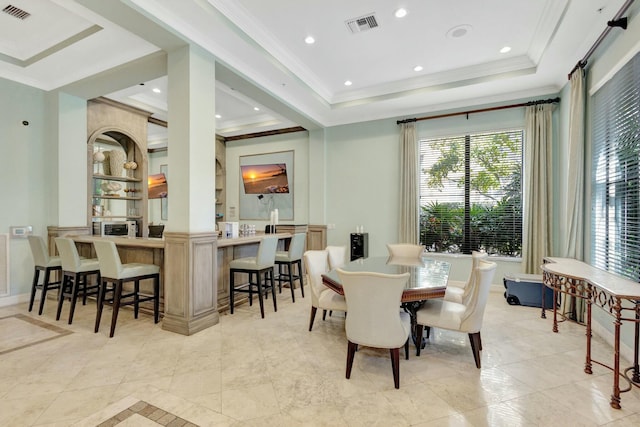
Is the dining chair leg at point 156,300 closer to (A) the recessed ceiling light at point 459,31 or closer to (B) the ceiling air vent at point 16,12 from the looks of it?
(B) the ceiling air vent at point 16,12

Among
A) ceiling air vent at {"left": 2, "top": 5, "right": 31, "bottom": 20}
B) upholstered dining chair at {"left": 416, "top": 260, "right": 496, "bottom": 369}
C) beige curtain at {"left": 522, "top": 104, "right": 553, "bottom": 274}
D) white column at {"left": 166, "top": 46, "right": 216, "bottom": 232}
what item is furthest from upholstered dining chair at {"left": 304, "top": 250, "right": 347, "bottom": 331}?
ceiling air vent at {"left": 2, "top": 5, "right": 31, "bottom": 20}

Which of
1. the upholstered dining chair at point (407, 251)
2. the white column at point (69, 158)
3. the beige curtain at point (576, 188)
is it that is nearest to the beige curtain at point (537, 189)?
the beige curtain at point (576, 188)

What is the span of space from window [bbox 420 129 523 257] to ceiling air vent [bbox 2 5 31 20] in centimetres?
578

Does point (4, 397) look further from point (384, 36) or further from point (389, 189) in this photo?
point (389, 189)

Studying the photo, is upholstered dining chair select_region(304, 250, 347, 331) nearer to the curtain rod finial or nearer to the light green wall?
the curtain rod finial

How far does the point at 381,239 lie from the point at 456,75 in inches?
122

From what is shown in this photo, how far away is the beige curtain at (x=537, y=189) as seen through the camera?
454 centimetres

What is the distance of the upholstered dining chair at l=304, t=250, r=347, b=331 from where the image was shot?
300 centimetres

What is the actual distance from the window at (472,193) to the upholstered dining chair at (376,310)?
3685 millimetres

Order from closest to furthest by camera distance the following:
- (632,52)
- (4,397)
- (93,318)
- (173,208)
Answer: (4,397)
(632,52)
(173,208)
(93,318)

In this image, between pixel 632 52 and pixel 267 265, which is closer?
pixel 632 52

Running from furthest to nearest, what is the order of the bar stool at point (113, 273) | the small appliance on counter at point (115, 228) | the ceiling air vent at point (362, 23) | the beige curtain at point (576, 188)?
1. the small appliance on counter at point (115, 228)
2. the beige curtain at point (576, 188)
3. the ceiling air vent at point (362, 23)
4. the bar stool at point (113, 273)

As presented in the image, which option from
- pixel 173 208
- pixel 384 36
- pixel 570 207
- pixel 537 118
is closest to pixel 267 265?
pixel 173 208

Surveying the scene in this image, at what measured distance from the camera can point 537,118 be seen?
182 inches
